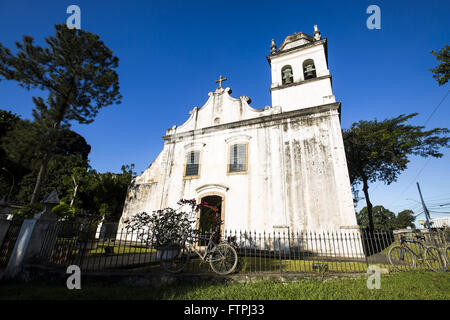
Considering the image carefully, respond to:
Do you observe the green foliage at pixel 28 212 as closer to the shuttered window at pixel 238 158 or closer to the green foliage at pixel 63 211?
the green foliage at pixel 63 211

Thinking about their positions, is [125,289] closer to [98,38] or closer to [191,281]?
[191,281]

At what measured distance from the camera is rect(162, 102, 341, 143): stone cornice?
1032 cm

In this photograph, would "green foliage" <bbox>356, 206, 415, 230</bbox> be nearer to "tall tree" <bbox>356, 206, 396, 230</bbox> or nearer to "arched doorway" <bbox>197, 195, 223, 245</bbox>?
"tall tree" <bbox>356, 206, 396, 230</bbox>

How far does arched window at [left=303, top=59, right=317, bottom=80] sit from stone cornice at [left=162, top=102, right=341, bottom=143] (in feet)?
10.8

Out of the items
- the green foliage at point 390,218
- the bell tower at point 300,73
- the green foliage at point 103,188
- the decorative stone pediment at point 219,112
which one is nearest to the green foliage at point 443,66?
the bell tower at point 300,73

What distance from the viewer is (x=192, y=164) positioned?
40.4 feet

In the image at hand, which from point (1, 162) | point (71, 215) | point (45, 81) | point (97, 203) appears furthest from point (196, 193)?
point (1, 162)

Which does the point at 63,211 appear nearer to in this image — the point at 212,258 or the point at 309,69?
the point at 212,258

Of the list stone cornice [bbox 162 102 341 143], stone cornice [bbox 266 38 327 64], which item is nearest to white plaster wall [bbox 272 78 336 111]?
stone cornice [bbox 162 102 341 143]

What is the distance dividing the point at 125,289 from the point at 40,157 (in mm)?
11898

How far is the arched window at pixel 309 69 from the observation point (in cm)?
1239

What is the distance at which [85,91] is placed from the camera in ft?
43.4

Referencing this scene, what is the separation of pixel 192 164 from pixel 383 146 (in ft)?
54.8

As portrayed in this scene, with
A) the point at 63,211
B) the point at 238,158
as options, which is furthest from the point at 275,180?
the point at 63,211
